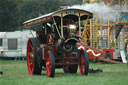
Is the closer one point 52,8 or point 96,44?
point 96,44

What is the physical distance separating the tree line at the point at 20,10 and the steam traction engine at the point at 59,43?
3354cm

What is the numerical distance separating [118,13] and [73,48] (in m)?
12.8

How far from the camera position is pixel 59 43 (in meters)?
15.1

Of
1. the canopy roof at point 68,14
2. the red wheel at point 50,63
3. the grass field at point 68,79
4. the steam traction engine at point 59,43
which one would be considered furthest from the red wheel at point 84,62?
the canopy roof at point 68,14

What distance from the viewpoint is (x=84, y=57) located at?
15.0m

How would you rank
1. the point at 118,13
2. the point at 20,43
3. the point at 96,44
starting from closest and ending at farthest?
the point at 118,13, the point at 96,44, the point at 20,43

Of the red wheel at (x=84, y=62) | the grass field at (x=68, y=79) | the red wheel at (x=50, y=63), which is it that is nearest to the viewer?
the grass field at (x=68, y=79)

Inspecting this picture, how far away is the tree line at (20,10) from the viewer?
49.9 meters

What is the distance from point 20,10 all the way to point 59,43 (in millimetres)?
38488

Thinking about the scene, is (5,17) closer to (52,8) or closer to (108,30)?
(52,8)

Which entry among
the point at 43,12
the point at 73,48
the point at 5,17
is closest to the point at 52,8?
the point at 43,12

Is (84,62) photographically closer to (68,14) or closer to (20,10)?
(68,14)

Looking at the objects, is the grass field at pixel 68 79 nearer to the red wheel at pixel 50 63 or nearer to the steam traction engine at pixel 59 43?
the red wheel at pixel 50 63

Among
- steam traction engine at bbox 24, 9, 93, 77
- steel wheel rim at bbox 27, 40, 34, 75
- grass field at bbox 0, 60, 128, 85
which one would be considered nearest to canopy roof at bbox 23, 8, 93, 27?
steam traction engine at bbox 24, 9, 93, 77
